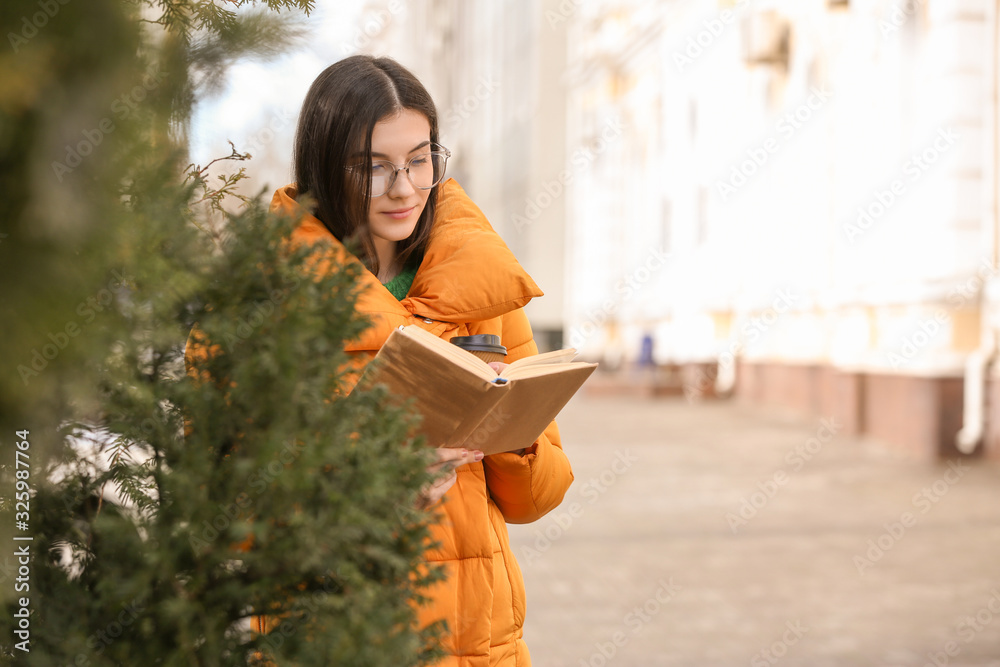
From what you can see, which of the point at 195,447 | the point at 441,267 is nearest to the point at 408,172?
the point at 441,267

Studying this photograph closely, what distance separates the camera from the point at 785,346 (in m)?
14.5

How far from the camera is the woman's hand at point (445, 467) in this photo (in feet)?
4.34

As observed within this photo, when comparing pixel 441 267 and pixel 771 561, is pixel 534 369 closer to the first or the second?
pixel 441 267

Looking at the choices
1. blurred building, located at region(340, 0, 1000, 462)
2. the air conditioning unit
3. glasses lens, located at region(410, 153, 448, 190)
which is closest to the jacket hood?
glasses lens, located at region(410, 153, 448, 190)

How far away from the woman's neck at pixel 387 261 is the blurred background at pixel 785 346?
293 mm

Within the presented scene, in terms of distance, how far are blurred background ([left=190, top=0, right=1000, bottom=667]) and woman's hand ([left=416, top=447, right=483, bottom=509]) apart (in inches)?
19.3

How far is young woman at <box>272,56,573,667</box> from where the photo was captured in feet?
5.60

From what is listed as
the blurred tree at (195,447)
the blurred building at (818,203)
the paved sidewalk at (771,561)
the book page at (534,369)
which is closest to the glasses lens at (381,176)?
the book page at (534,369)

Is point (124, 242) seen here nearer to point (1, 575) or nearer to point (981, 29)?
point (1, 575)

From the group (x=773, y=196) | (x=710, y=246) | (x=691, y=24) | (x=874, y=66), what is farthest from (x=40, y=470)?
(x=691, y=24)

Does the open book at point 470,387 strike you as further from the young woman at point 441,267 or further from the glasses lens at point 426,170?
the glasses lens at point 426,170

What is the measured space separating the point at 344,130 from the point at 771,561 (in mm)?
5532

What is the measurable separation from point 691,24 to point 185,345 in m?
19.8

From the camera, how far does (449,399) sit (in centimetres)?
142
